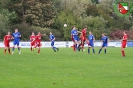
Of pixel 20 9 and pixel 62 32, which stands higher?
pixel 20 9

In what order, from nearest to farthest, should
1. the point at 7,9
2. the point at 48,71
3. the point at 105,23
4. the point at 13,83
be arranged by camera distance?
the point at 13,83 → the point at 48,71 → the point at 7,9 → the point at 105,23

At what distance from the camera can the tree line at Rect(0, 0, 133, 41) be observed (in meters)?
75.2

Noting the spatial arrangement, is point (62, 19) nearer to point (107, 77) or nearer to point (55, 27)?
point (55, 27)

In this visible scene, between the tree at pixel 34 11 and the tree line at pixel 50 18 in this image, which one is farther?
the tree at pixel 34 11

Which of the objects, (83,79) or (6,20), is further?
(6,20)

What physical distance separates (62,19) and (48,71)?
64.2 meters

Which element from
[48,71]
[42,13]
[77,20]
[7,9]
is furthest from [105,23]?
[48,71]

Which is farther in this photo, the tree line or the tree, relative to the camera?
the tree

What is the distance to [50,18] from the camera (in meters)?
82.8

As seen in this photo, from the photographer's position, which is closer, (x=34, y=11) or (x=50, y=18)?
(x=34, y=11)

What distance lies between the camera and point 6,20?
7250cm

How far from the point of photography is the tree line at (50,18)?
2960 inches

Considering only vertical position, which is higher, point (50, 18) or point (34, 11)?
point (34, 11)

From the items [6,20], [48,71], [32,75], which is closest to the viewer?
[32,75]
